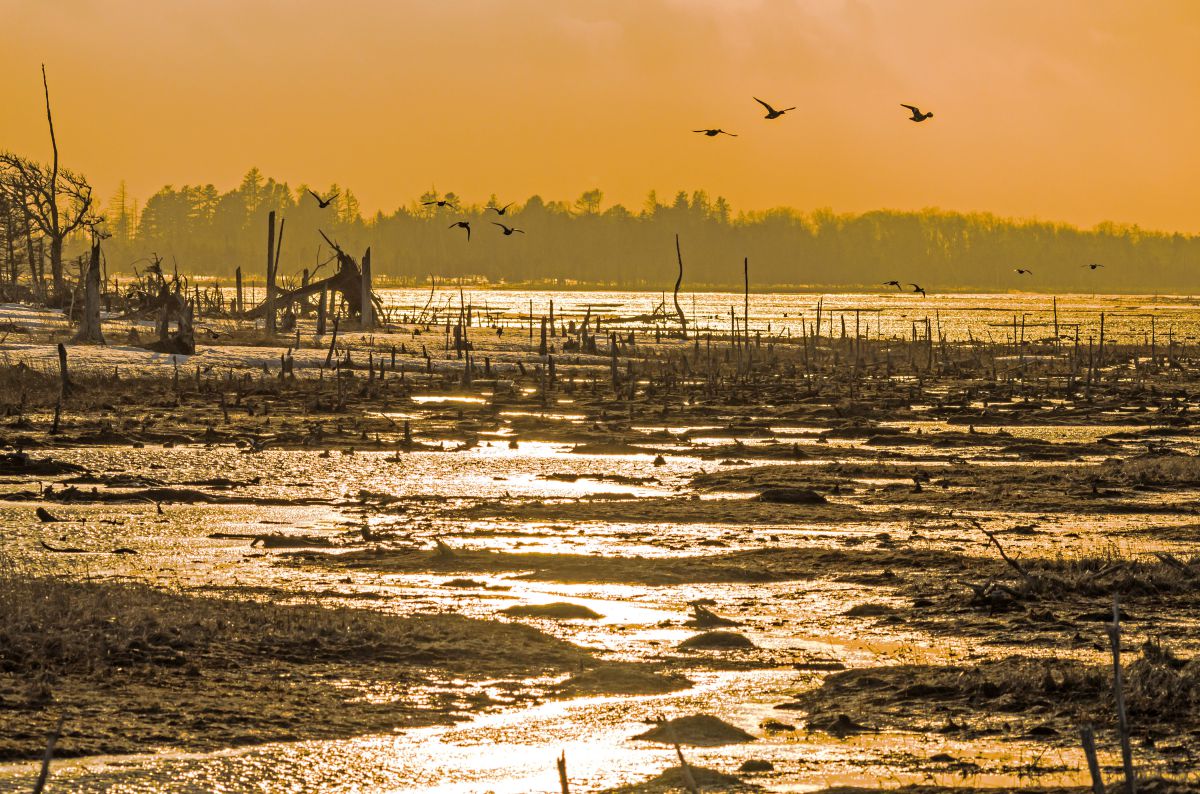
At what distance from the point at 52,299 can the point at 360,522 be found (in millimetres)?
40973

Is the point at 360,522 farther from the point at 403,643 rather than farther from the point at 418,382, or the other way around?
the point at 418,382

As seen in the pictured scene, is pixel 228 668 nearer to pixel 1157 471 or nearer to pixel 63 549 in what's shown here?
pixel 63 549

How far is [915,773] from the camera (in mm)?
8047

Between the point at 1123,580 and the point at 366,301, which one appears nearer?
the point at 1123,580

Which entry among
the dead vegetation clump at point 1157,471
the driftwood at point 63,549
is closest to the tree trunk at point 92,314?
the driftwood at point 63,549

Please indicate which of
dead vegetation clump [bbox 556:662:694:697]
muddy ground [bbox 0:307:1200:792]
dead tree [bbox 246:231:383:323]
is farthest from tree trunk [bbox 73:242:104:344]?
dead vegetation clump [bbox 556:662:694:697]

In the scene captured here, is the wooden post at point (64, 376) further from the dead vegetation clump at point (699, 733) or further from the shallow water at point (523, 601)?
the dead vegetation clump at point (699, 733)

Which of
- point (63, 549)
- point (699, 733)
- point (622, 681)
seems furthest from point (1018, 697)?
point (63, 549)

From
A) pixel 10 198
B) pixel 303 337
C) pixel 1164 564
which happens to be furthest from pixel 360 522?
pixel 10 198

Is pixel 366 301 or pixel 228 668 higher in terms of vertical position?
pixel 366 301

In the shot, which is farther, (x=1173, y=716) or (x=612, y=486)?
(x=612, y=486)

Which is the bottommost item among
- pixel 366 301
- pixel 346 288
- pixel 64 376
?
pixel 64 376

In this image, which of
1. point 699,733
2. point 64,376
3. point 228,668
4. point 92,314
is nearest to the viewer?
point 699,733

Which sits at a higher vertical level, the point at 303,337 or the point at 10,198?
the point at 10,198
